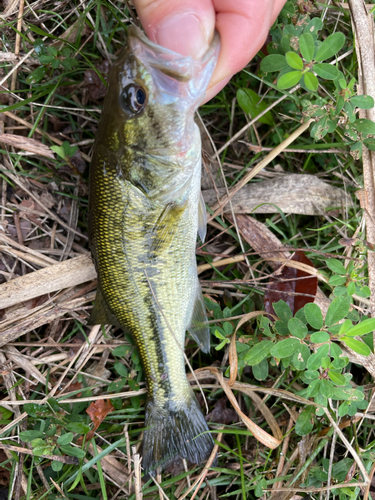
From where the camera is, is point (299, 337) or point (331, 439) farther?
point (331, 439)

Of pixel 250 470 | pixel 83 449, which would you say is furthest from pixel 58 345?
pixel 250 470

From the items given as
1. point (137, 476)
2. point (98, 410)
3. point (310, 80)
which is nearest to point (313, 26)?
point (310, 80)

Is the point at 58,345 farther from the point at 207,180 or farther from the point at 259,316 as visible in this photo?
the point at 207,180

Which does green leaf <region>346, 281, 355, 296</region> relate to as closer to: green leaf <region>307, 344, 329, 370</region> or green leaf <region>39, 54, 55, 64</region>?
green leaf <region>307, 344, 329, 370</region>

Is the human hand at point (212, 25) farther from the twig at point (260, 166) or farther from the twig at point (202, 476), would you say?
the twig at point (202, 476)

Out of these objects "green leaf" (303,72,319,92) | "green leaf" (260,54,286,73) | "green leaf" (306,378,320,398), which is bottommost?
"green leaf" (306,378,320,398)

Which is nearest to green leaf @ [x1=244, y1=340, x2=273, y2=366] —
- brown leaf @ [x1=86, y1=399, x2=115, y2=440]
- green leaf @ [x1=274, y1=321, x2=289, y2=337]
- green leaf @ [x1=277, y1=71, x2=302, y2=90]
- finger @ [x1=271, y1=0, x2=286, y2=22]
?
green leaf @ [x1=274, y1=321, x2=289, y2=337]
